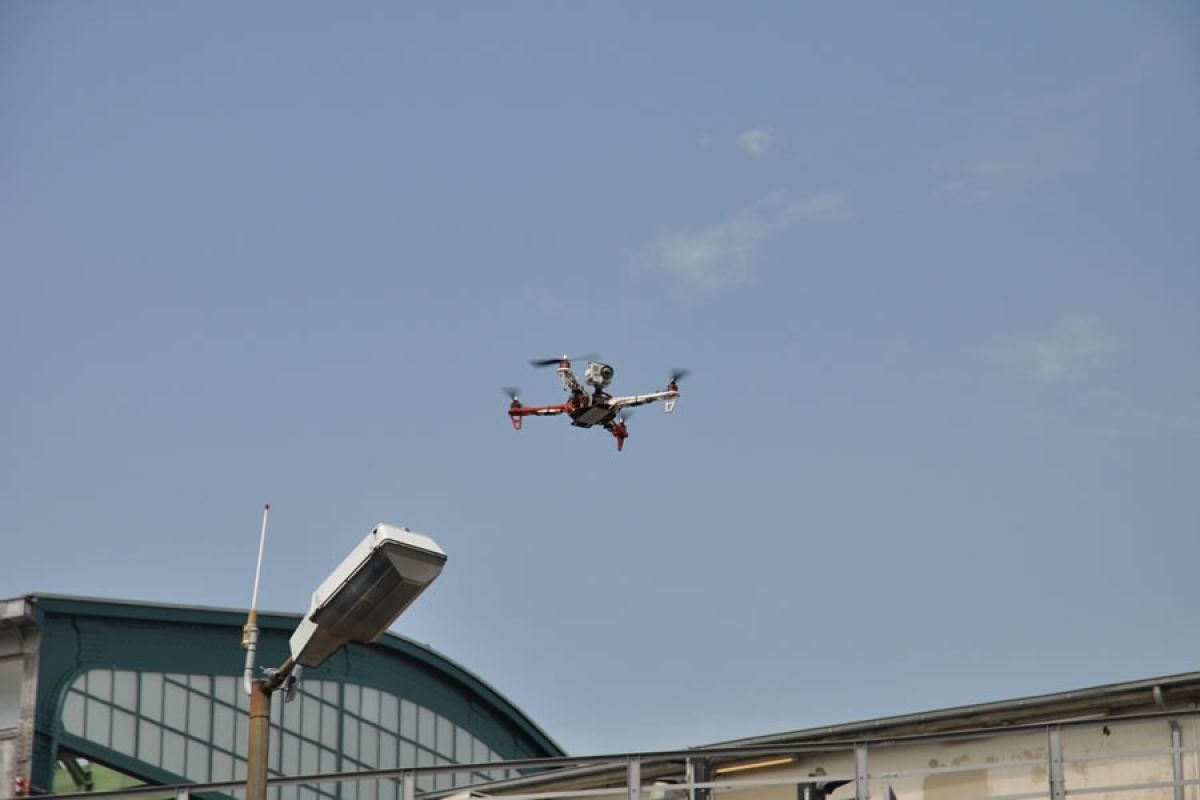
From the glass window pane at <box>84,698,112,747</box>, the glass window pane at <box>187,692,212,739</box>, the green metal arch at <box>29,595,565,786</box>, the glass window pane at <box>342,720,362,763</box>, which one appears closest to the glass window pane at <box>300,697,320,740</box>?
the green metal arch at <box>29,595,565,786</box>

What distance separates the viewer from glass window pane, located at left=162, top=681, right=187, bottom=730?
50.3 metres

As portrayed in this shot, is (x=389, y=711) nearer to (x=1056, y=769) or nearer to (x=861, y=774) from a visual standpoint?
(x=861, y=774)

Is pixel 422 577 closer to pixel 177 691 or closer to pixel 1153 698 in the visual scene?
pixel 1153 698

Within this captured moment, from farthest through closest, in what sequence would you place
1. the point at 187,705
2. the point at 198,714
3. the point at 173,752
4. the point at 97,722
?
the point at 198,714, the point at 187,705, the point at 173,752, the point at 97,722

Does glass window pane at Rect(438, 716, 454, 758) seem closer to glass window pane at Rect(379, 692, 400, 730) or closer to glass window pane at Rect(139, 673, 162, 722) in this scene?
glass window pane at Rect(379, 692, 400, 730)

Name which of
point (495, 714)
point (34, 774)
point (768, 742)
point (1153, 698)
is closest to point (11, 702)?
point (34, 774)

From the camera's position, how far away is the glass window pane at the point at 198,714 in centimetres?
5075

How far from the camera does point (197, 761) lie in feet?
165

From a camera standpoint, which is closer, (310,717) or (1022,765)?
(1022,765)

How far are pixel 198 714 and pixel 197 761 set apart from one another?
131 cm

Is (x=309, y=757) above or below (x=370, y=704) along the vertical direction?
below

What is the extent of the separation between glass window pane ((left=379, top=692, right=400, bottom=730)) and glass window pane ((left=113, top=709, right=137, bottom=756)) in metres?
8.76

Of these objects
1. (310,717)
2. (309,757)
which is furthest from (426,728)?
(309,757)

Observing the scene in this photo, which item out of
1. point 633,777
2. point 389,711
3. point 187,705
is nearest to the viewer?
point 633,777
